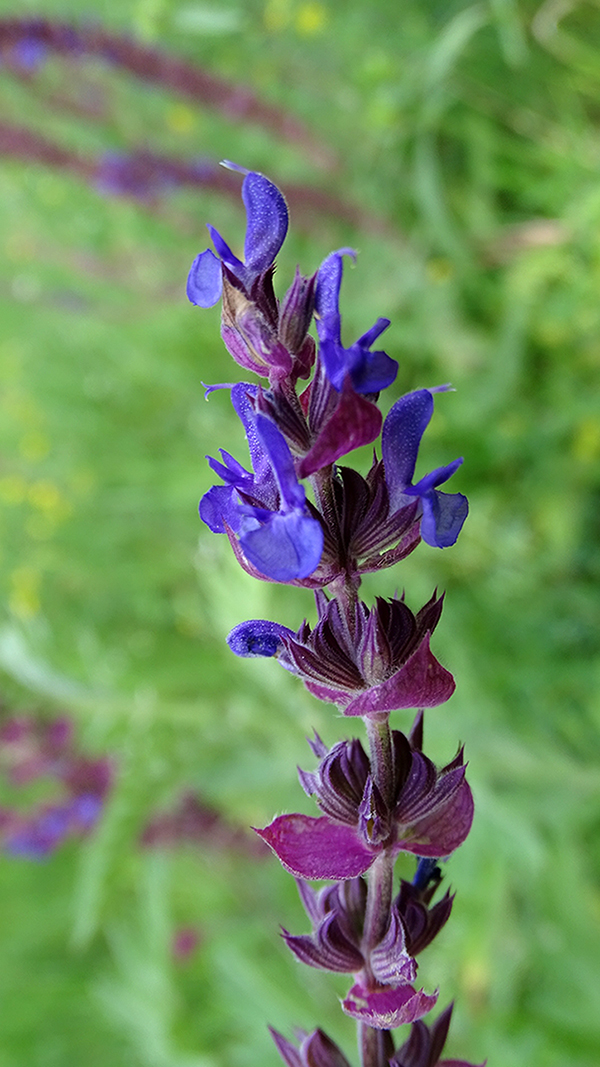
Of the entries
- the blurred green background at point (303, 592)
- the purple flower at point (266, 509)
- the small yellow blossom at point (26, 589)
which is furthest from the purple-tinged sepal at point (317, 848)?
the small yellow blossom at point (26, 589)

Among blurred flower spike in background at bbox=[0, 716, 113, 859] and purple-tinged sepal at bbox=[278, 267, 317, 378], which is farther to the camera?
blurred flower spike in background at bbox=[0, 716, 113, 859]

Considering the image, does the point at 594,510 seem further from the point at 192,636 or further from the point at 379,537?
the point at 379,537

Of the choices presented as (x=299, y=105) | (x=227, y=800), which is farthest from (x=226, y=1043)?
(x=299, y=105)

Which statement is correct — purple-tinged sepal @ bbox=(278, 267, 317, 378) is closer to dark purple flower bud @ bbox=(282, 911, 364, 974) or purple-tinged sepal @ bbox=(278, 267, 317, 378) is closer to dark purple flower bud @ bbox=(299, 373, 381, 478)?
dark purple flower bud @ bbox=(299, 373, 381, 478)

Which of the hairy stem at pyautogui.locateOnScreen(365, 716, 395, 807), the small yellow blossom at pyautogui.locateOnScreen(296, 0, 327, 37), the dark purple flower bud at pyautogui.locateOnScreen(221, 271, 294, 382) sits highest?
the small yellow blossom at pyautogui.locateOnScreen(296, 0, 327, 37)

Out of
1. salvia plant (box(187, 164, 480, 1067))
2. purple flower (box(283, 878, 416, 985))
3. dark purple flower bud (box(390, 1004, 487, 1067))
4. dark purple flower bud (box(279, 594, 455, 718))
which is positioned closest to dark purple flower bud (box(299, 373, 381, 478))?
salvia plant (box(187, 164, 480, 1067))

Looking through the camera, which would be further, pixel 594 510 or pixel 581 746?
pixel 594 510
